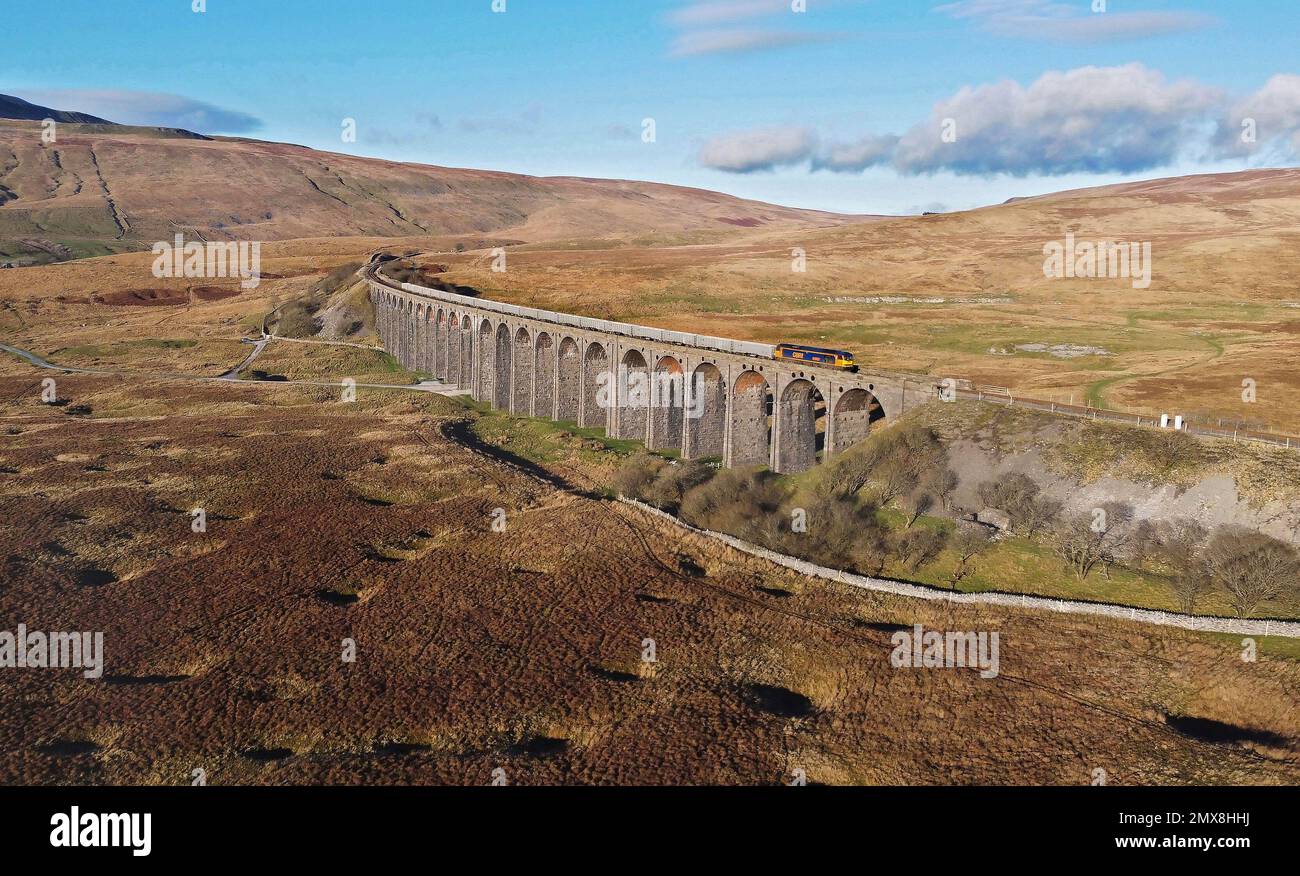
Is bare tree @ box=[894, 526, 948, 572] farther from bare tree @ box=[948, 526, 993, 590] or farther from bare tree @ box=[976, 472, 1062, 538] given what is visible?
bare tree @ box=[976, 472, 1062, 538]

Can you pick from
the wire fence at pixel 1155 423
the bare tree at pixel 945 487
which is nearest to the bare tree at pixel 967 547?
the bare tree at pixel 945 487

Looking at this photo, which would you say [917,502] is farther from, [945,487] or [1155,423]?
[1155,423]

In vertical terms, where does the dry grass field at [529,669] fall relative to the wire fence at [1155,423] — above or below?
below

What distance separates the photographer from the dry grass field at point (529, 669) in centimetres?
2475

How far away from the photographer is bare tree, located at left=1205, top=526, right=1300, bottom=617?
34688 mm

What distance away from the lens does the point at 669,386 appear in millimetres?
65312

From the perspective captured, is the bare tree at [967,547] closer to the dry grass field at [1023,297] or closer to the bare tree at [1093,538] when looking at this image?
the bare tree at [1093,538]

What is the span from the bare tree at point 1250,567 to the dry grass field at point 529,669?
3915 millimetres

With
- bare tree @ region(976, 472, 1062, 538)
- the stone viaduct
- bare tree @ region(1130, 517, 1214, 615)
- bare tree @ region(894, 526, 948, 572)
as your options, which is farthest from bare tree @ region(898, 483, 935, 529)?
bare tree @ region(1130, 517, 1214, 615)

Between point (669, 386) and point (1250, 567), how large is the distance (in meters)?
39.7
